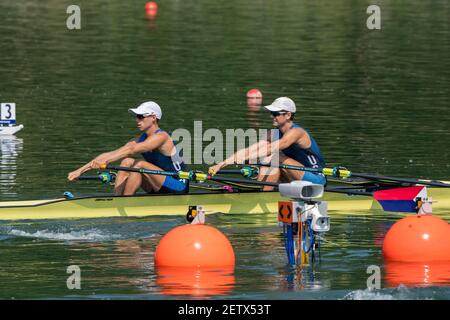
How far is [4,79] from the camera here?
4097 cm

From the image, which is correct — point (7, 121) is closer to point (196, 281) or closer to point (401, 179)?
point (401, 179)

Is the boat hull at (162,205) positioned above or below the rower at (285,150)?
below

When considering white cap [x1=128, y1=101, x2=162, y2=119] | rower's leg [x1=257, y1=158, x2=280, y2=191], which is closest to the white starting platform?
white cap [x1=128, y1=101, x2=162, y2=119]

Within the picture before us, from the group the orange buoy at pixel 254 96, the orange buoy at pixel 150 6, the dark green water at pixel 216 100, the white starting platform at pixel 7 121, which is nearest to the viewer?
the dark green water at pixel 216 100

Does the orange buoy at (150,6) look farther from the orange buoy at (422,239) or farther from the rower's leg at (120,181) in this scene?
the orange buoy at (422,239)

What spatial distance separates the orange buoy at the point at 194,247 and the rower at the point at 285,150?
4457 millimetres

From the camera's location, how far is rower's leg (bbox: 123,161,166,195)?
21781 mm

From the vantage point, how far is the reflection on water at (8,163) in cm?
2412

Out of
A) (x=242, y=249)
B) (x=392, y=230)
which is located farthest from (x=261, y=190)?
(x=392, y=230)

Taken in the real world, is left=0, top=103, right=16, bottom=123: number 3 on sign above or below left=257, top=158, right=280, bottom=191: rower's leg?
above

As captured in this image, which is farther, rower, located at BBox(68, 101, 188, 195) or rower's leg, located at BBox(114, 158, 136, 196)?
rower's leg, located at BBox(114, 158, 136, 196)

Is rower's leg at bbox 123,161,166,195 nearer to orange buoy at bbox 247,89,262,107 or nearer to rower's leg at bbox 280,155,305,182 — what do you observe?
rower's leg at bbox 280,155,305,182

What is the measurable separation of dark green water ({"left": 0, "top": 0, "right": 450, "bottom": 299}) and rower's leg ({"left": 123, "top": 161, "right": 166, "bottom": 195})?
0.73 metres

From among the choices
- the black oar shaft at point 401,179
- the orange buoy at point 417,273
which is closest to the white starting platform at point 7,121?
the black oar shaft at point 401,179
